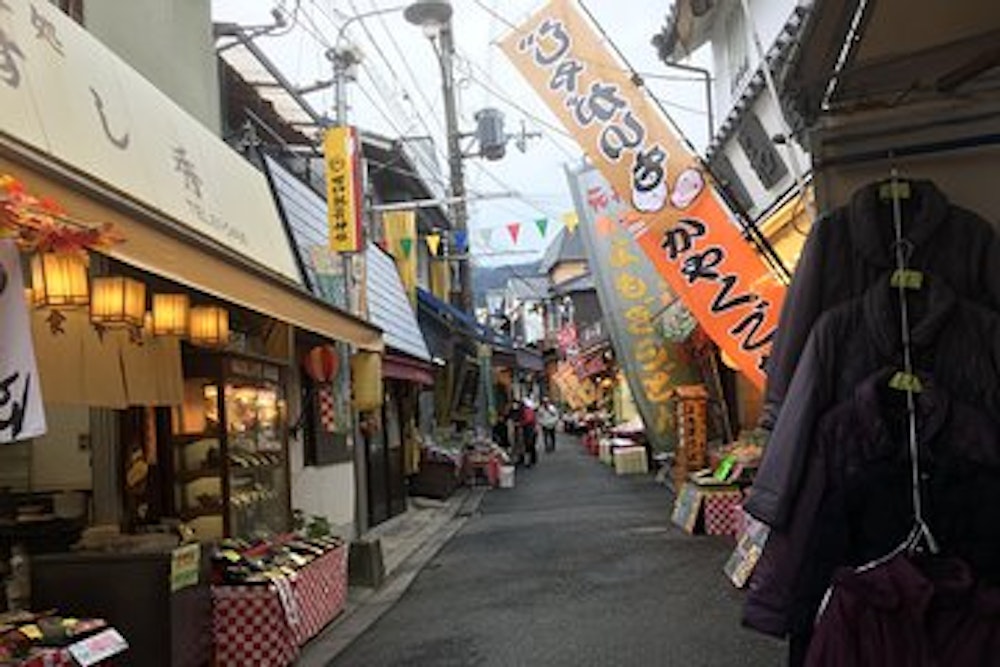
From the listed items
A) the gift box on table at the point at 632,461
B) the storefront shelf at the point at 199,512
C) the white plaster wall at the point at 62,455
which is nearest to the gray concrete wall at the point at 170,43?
the white plaster wall at the point at 62,455

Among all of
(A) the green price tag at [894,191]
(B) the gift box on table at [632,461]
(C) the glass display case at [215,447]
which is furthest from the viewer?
(B) the gift box on table at [632,461]

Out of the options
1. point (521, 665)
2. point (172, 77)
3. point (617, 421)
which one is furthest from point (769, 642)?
point (617, 421)

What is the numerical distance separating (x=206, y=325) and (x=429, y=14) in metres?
15.8

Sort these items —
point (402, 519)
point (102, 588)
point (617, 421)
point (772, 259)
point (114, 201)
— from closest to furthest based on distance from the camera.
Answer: point (114, 201)
point (102, 588)
point (772, 259)
point (402, 519)
point (617, 421)

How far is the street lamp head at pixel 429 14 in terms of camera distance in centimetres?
2348

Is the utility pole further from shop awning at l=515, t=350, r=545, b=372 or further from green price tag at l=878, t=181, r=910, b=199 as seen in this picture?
green price tag at l=878, t=181, r=910, b=199

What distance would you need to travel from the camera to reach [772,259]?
1016 cm

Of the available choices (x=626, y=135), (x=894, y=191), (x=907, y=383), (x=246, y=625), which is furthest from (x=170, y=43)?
(x=907, y=383)

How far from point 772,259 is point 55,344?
662 cm

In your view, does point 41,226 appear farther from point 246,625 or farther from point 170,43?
point 170,43

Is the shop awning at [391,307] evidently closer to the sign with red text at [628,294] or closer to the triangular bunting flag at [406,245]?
the triangular bunting flag at [406,245]

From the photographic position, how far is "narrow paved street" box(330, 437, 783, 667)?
9148 mm

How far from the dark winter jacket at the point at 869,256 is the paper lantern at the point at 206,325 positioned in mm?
6641

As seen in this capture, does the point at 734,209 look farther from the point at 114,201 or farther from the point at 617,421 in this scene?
the point at 617,421
